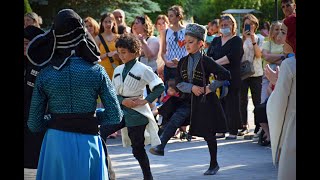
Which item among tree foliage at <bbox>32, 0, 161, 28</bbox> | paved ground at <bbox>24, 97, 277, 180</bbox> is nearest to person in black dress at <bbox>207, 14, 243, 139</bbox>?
paved ground at <bbox>24, 97, 277, 180</bbox>

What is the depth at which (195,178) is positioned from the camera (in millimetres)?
9695

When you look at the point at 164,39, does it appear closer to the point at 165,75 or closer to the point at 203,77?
the point at 165,75

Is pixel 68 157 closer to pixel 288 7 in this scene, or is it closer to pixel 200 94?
pixel 200 94

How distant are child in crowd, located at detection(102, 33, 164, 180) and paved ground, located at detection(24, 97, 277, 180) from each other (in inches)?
34.0

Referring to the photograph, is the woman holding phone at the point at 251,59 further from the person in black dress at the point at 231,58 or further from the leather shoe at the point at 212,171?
the leather shoe at the point at 212,171

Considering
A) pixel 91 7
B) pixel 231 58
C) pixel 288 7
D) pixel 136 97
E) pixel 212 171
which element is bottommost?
pixel 212 171

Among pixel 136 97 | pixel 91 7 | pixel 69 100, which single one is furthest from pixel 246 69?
pixel 91 7

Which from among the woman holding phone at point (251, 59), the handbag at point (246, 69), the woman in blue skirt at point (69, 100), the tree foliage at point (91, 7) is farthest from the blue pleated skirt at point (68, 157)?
the tree foliage at point (91, 7)

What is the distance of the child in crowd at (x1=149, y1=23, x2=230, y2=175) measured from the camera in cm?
995

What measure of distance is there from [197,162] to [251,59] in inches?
130

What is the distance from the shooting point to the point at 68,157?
6391mm

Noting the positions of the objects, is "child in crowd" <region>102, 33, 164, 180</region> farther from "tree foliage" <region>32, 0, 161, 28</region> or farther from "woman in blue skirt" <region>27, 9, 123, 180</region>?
"tree foliage" <region>32, 0, 161, 28</region>

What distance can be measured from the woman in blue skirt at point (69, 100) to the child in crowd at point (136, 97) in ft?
7.82
